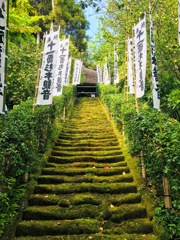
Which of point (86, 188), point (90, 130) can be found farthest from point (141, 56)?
point (90, 130)

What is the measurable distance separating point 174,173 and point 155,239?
1.23 meters

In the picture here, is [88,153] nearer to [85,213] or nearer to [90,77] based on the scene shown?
[85,213]

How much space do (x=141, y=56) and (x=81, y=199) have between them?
4081 millimetres

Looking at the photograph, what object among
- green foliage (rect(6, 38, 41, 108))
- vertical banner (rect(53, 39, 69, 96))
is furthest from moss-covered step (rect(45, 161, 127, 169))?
vertical banner (rect(53, 39, 69, 96))

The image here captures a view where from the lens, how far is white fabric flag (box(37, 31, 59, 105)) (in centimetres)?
709

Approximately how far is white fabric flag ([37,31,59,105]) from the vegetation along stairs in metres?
1.82

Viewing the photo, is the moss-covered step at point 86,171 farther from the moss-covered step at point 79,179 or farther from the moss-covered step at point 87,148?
the moss-covered step at point 87,148

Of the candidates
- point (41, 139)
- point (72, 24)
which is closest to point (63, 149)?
point (41, 139)

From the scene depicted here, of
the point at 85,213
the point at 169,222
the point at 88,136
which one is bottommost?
the point at 85,213

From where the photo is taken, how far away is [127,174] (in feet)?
21.4

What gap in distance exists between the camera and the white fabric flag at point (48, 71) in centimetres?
709

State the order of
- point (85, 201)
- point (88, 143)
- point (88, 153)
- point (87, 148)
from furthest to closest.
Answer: point (88, 143)
point (87, 148)
point (88, 153)
point (85, 201)

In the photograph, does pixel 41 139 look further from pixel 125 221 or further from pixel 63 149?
pixel 125 221

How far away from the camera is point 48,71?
732 cm
